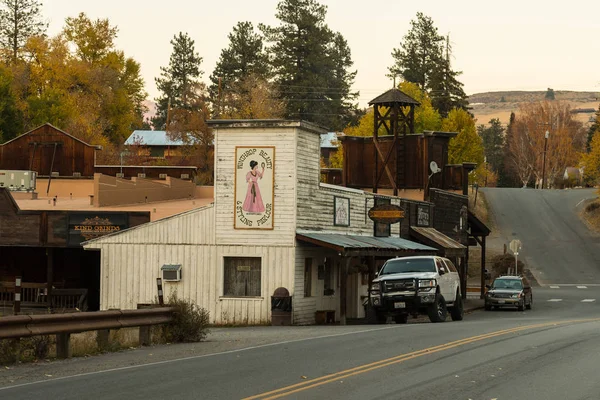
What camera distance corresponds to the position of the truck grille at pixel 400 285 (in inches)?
1171

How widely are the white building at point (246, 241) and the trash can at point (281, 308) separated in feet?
2.34

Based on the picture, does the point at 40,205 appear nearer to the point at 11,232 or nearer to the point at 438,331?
the point at 11,232

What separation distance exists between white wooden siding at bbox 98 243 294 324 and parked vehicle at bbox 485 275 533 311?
52.8 feet

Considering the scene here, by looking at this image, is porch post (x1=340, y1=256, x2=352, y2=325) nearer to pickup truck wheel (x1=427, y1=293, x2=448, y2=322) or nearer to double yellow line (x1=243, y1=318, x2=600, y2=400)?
pickup truck wheel (x1=427, y1=293, x2=448, y2=322)

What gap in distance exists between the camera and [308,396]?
13.2 metres

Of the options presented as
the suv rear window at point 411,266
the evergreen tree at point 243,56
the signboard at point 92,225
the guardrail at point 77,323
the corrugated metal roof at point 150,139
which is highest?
the evergreen tree at point 243,56

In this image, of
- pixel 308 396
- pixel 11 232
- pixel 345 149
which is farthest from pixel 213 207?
pixel 345 149

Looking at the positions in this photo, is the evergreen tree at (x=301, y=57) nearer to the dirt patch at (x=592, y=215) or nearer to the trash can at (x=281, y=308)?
the dirt patch at (x=592, y=215)

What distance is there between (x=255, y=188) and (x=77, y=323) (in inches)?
616

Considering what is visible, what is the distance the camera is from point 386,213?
38.2m

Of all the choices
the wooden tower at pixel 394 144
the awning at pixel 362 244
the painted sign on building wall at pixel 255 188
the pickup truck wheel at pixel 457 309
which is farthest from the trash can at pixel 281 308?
the wooden tower at pixel 394 144

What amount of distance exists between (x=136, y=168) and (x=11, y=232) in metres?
24.2

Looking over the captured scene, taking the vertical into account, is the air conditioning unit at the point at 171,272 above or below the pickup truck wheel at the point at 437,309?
above

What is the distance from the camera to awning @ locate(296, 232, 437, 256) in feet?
105
